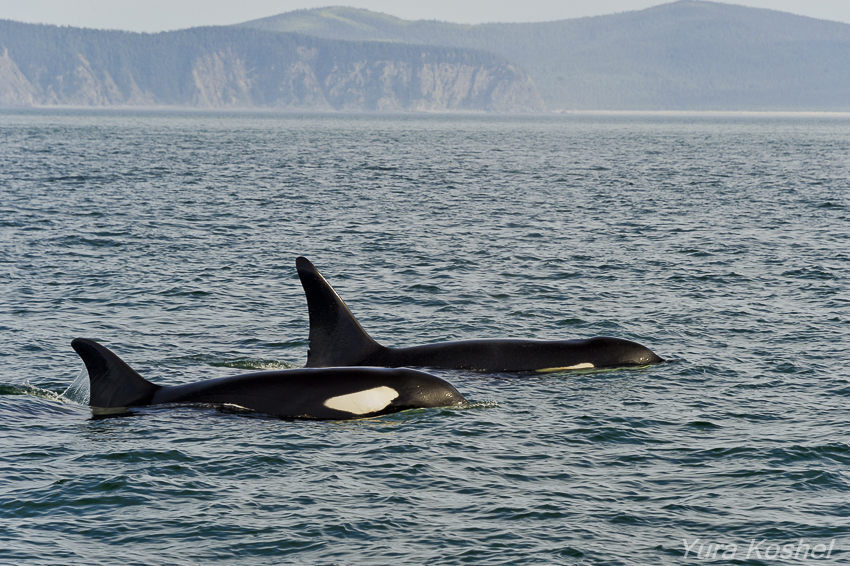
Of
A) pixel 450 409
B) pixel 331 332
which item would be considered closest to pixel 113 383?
pixel 331 332

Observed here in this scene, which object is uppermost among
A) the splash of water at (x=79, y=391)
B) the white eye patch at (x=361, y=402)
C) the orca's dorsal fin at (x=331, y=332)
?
the orca's dorsal fin at (x=331, y=332)

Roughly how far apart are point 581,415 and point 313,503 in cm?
533

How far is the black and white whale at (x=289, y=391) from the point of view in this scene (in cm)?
1555

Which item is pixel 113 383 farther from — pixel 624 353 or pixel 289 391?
pixel 624 353

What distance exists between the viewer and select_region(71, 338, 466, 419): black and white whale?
15.5m

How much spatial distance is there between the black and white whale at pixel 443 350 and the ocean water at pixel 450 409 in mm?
496

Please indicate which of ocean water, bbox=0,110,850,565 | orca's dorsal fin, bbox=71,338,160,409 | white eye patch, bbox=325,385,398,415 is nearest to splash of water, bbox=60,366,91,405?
ocean water, bbox=0,110,850,565

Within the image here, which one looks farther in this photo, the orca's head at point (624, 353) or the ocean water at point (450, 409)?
the orca's head at point (624, 353)

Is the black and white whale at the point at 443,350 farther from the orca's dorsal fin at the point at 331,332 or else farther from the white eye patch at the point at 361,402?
the white eye patch at the point at 361,402

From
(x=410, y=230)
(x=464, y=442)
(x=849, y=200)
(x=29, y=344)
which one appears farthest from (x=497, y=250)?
(x=849, y=200)

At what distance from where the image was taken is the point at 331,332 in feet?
60.3

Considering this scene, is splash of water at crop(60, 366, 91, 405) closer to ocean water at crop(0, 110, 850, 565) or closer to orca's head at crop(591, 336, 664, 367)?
ocean water at crop(0, 110, 850, 565)

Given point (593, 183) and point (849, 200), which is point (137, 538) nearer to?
point (849, 200)

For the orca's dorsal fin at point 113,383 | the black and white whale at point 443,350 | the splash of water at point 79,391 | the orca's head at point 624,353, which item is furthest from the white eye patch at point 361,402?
the orca's head at point 624,353
